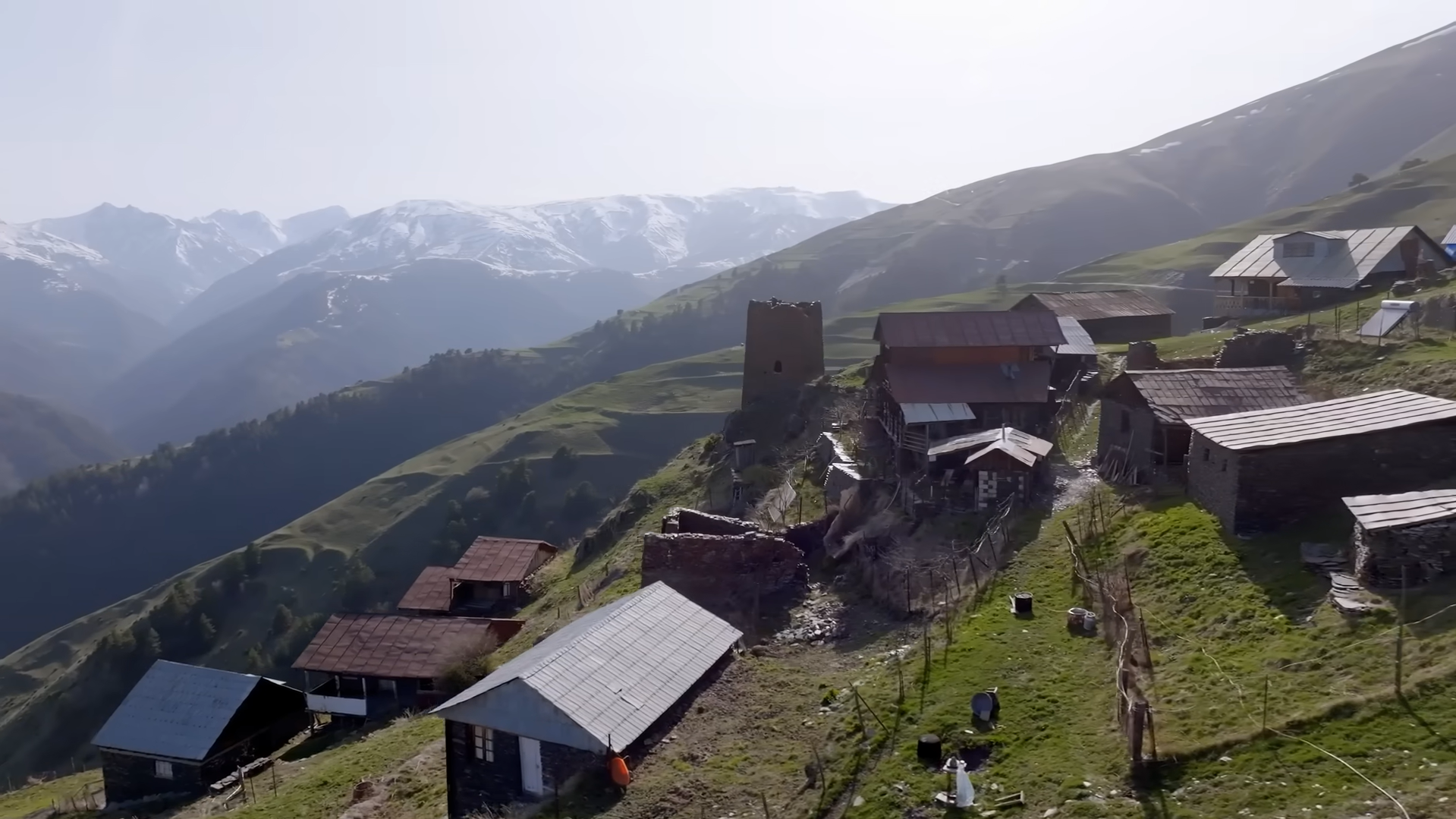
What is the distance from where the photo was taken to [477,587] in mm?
49438

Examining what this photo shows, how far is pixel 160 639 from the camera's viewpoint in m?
94.1

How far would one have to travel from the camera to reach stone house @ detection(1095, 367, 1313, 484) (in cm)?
2866

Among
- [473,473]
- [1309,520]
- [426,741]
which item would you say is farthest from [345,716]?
[473,473]

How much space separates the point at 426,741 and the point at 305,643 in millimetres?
65387

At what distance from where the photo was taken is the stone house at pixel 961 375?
3872 centimetres

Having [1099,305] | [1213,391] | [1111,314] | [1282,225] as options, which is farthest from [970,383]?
[1282,225]

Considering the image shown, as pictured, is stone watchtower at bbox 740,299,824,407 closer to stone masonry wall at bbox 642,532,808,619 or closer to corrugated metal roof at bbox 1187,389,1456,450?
stone masonry wall at bbox 642,532,808,619

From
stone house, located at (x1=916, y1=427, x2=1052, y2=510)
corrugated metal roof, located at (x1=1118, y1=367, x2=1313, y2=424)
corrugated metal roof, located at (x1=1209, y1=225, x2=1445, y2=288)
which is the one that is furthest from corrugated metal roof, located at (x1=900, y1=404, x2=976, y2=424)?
corrugated metal roof, located at (x1=1209, y1=225, x2=1445, y2=288)

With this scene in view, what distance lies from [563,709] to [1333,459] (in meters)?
17.7

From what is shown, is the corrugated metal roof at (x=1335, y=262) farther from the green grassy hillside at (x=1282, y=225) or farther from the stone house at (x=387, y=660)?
the stone house at (x=387, y=660)

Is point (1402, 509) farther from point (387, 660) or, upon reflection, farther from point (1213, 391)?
point (387, 660)

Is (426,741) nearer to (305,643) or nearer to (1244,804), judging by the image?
(1244,804)

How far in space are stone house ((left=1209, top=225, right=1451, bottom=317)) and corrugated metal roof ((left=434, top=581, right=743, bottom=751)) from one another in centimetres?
4084

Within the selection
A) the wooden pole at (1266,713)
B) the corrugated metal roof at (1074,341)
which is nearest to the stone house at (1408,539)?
the wooden pole at (1266,713)
